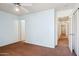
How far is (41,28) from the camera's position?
4980 mm

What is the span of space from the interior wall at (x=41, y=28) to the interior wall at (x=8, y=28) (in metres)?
0.95

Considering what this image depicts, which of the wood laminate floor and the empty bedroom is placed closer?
the wood laminate floor

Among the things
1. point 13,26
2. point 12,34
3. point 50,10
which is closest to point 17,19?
point 13,26

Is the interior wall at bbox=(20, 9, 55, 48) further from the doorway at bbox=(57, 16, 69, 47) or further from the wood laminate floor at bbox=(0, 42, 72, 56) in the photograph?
the doorway at bbox=(57, 16, 69, 47)

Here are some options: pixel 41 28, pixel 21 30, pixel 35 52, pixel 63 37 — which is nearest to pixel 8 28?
pixel 21 30

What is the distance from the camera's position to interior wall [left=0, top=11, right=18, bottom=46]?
16.0ft

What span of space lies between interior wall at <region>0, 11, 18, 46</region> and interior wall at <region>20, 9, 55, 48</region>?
95cm

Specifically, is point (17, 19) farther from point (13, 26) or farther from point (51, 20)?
point (51, 20)

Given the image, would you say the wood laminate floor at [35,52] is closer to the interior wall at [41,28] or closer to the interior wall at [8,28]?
the interior wall at [41,28]

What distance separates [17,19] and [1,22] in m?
1.73

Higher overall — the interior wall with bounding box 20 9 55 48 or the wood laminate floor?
the interior wall with bounding box 20 9 55 48

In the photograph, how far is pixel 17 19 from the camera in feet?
21.0

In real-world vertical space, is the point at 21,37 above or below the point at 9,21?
below

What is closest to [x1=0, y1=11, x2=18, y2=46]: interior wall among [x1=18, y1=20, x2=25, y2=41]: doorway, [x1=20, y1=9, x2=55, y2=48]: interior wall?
[x1=18, y1=20, x2=25, y2=41]: doorway
